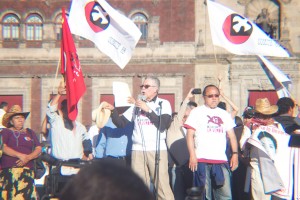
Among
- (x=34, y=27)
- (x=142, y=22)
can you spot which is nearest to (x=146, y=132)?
(x=142, y=22)

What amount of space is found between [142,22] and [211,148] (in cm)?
A: 2183

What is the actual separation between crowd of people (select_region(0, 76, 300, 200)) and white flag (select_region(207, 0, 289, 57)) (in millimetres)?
1705

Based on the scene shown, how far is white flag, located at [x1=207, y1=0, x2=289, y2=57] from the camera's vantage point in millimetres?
12141

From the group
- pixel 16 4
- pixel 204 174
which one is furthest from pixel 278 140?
pixel 16 4

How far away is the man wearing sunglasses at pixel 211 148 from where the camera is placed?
908 cm

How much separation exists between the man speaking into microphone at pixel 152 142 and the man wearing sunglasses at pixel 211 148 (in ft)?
1.75

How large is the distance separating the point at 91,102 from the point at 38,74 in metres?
2.88

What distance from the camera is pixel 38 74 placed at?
30.3 metres

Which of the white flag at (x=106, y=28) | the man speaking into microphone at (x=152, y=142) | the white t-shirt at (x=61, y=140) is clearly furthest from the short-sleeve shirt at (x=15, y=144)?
the white flag at (x=106, y=28)

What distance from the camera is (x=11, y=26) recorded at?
30.7 meters

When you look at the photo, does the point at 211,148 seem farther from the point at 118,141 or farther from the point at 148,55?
the point at 148,55

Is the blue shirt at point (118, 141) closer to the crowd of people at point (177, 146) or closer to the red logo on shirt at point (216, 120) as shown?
the crowd of people at point (177, 146)

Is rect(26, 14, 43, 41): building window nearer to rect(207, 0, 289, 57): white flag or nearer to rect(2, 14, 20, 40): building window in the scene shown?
rect(2, 14, 20, 40): building window

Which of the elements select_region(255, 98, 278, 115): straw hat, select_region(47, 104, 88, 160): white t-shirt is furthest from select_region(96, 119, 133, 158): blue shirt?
select_region(255, 98, 278, 115): straw hat
